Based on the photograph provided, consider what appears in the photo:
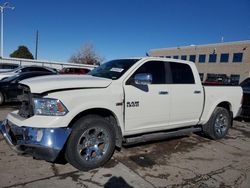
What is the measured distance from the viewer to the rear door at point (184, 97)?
16.5 ft

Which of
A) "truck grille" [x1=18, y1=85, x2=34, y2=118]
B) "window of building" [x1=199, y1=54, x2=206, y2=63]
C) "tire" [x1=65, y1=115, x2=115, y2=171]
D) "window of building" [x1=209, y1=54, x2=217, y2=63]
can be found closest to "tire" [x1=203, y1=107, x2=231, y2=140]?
"tire" [x1=65, y1=115, x2=115, y2=171]

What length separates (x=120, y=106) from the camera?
4.13 metres

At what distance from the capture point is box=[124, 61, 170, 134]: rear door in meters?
4.28

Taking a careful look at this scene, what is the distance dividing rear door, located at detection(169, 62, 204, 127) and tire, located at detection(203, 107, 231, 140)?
1.89 ft

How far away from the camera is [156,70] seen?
16.0 ft

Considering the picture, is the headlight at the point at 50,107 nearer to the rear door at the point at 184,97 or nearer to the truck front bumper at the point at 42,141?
the truck front bumper at the point at 42,141

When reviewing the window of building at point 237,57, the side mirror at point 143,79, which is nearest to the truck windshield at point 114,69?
the side mirror at point 143,79

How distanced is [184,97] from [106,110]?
1.94 m

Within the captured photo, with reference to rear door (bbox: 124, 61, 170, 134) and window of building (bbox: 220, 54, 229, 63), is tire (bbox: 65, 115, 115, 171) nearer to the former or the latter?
rear door (bbox: 124, 61, 170, 134)

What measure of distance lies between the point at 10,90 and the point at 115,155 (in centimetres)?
675

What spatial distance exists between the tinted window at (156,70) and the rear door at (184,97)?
0.25 m

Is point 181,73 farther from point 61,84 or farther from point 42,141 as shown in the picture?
point 42,141

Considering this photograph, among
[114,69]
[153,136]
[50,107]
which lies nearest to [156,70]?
[114,69]

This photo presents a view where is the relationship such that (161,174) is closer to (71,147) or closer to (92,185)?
(92,185)
